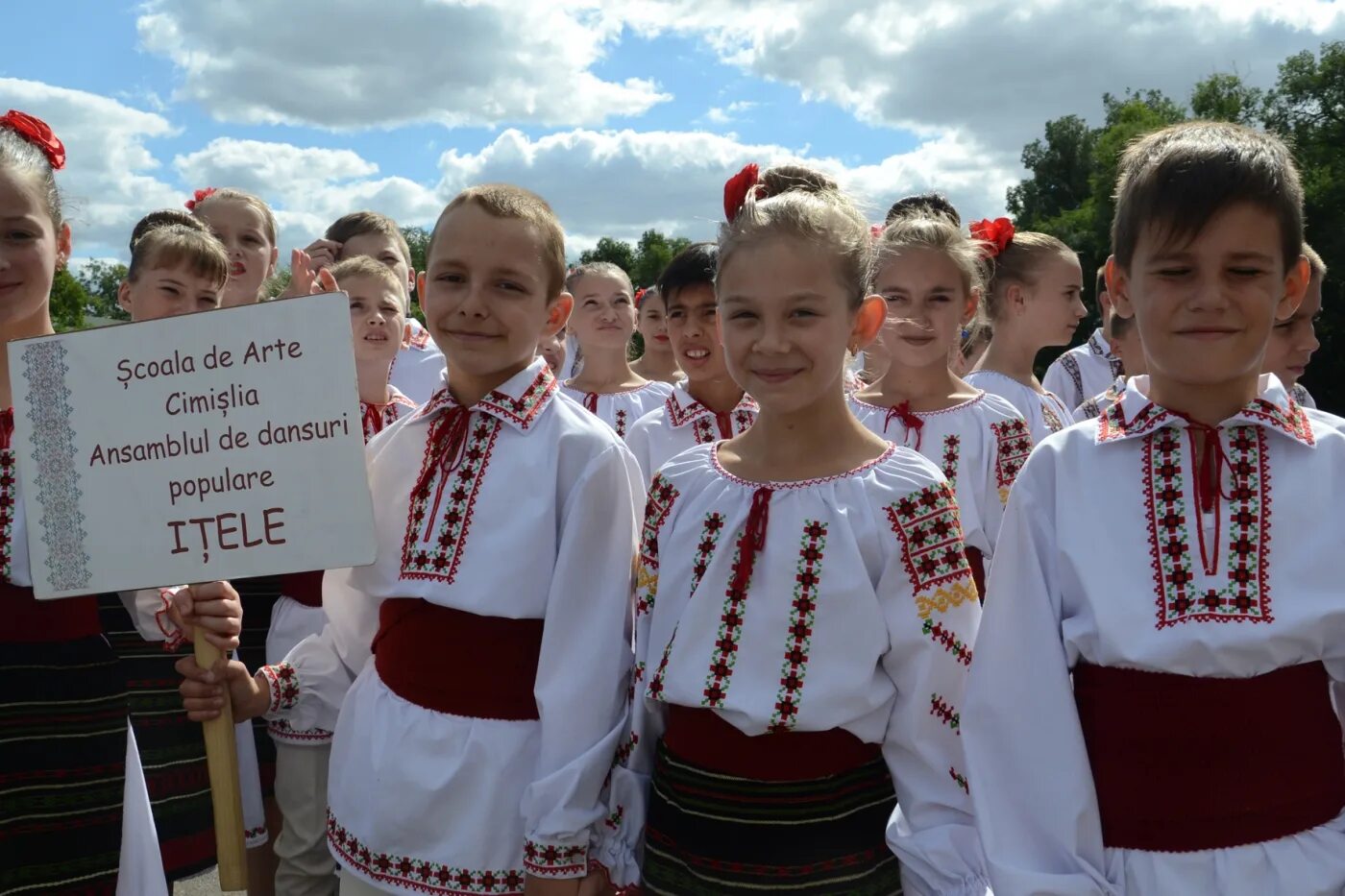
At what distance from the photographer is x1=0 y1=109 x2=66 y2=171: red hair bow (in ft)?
8.29

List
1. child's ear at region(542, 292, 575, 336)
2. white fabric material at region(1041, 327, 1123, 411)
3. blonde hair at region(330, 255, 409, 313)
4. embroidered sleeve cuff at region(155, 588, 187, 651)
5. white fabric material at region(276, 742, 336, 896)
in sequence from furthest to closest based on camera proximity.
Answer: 1. white fabric material at region(1041, 327, 1123, 411)
2. blonde hair at region(330, 255, 409, 313)
3. white fabric material at region(276, 742, 336, 896)
4. child's ear at region(542, 292, 575, 336)
5. embroidered sleeve cuff at region(155, 588, 187, 651)

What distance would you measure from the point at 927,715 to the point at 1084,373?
5.39m

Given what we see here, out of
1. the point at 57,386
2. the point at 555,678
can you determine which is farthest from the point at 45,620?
the point at 555,678

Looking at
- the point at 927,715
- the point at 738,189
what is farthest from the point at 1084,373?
the point at 927,715

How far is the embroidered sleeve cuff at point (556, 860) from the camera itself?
2.14m

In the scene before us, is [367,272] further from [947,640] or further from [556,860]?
[947,640]

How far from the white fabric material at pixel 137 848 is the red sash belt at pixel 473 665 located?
62cm

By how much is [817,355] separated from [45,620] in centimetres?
168

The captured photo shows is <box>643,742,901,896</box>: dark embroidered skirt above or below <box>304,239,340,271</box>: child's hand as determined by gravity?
below

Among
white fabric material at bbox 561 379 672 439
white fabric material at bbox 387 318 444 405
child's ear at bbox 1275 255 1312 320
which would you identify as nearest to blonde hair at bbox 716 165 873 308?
child's ear at bbox 1275 255 1312 320

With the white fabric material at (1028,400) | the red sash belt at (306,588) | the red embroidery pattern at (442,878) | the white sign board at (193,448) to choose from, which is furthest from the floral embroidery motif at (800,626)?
the white fabric material at (1028,400)

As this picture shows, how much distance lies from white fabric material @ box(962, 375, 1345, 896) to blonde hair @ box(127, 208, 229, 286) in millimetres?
2732

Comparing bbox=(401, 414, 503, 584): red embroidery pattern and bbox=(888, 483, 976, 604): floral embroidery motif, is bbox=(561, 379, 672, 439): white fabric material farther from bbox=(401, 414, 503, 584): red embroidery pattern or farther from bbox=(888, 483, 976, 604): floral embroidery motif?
bbox=(888, 483, 976, 604): floral embroidery motif

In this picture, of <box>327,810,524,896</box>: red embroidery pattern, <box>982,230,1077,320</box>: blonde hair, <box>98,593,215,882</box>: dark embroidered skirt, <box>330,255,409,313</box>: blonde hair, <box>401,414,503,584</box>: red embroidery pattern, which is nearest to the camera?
<box>327,810,524,896</box>: red embroidery pattern
